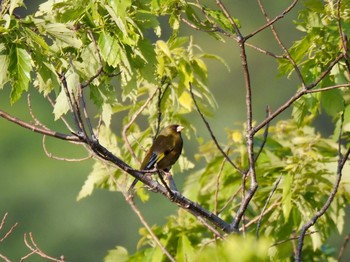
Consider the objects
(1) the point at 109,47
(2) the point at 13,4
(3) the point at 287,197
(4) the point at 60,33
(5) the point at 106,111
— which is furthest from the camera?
(3) the point at 287,197

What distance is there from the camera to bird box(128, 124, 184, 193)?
190 inches

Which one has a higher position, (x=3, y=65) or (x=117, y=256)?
(x=3, y=65)

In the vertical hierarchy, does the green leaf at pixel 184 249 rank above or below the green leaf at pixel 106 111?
below

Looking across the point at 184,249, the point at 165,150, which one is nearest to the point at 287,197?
the point at 184,249

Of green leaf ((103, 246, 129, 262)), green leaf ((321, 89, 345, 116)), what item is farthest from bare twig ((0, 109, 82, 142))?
green leaf ((103, 246, 129, 262))

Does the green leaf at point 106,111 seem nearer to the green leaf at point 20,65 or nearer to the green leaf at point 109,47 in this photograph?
the green leaf at point 109,47

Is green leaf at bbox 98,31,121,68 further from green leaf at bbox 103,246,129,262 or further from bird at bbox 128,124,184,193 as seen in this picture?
green leaf at bbox 103,246,129,262

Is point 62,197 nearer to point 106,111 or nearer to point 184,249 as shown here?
point 184,249

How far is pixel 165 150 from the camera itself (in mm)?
5039

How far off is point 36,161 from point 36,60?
114 ft

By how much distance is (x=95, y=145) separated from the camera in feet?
10.1

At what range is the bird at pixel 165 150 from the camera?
4.82 m

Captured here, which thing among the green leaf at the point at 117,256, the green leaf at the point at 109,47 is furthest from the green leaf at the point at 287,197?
the green leaf at the point at 109,47

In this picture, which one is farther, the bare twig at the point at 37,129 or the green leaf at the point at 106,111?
the green leaf at the point at 106,111
